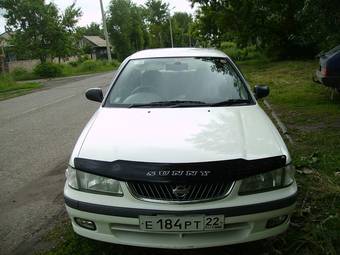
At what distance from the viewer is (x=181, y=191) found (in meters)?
2.81

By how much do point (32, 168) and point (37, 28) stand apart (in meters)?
32.8

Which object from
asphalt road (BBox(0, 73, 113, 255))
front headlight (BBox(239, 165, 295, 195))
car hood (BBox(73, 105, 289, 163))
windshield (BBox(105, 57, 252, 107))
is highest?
windshield (BBox(105, 57, 252, 107))

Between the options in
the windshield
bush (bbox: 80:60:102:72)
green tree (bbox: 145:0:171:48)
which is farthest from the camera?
green tree (bbox: 145:0:171:48)

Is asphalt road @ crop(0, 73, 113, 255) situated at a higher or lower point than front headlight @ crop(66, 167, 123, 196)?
lower

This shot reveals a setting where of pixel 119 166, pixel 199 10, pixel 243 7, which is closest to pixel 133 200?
pixel 119 166

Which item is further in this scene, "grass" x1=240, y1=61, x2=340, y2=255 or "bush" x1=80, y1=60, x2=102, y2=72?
"bush" x1=80, y1=60, x2=102, y2=72

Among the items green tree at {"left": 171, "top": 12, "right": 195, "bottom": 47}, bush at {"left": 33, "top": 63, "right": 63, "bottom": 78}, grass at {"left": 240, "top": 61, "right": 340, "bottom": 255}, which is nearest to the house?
green tree at {"left": 171, "top": 12, "right": 195, "bottom": 47}

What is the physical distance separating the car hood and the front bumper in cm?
31

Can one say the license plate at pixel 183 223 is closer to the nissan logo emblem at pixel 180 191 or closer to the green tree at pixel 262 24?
the nissan logo emblem at pixel 180 191

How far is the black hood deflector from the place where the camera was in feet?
9.18

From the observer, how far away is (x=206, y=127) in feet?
11.4

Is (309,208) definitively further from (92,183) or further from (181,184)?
(92,183)

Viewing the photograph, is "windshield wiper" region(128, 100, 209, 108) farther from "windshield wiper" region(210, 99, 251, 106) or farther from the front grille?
the front grille

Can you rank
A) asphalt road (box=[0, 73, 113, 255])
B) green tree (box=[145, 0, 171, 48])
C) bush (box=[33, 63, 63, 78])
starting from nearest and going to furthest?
1. asphalt road (box=[0, 73, 113, 255])
2. bush (box=[33, 63, 63, 78])
3. green tree (box=[145, 0, 171, 48])
